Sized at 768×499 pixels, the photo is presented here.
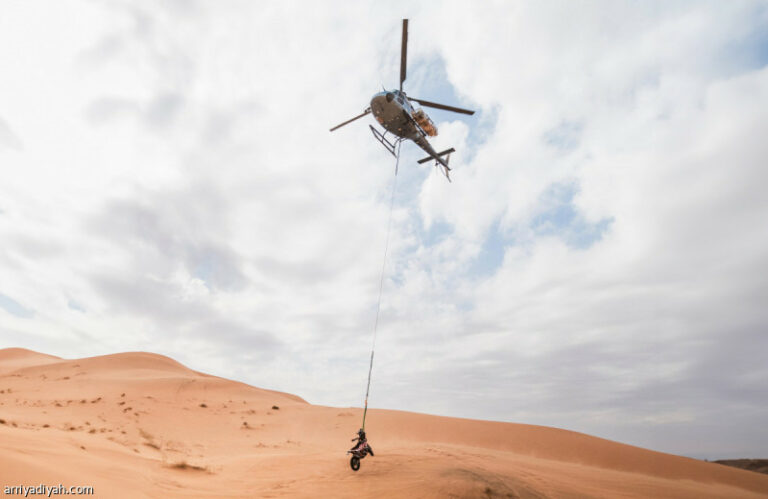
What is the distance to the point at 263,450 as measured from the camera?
16.3 meters

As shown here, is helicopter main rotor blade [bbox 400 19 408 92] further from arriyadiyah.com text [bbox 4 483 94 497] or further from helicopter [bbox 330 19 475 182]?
arriyadiyah.com text [bbox 4 483 94 497]

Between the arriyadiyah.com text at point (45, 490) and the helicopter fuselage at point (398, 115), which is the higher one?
the helicopter fuselage at point (398, 115)

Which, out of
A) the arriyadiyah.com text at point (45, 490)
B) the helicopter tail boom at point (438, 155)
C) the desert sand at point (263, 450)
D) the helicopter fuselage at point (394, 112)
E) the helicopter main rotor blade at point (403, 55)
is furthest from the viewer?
the helicopter tail boom at point (438, 155)

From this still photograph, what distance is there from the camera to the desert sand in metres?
8.64

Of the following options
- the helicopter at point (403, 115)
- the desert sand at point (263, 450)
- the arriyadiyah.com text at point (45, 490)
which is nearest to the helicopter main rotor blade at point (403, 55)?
the helicopter at point (403, 115)

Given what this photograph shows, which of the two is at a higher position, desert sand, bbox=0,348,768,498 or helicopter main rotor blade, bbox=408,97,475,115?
helicopter main rotor blade, bbox=408,97,475,115

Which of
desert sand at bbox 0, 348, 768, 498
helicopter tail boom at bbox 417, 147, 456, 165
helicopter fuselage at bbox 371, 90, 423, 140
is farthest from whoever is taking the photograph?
helicopter tail boom at bbox 417, 147, 456, 165

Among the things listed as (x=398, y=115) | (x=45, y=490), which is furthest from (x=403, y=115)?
(x=45, y=490)

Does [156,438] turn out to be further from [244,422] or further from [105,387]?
[105,387]

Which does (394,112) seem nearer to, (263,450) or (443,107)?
(443,107)

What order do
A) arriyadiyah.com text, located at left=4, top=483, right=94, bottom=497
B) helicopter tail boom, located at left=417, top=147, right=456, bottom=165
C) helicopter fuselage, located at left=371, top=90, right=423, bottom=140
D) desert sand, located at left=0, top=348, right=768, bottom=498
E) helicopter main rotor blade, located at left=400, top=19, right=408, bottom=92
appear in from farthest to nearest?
helicopter tail boom, located at left=417, top=147, right=456, bottom=165 < helicopter main rotor blade, located at left=400, top=19, right=408, bottom=92 < helicopter fuselage, located at left=371, top=90, right=423, bottom=140 < desert sand, located at left=0, top=348, right=768, bottom=498 < arriyadiyah.com text, located at left=4, top=483, right=94, bottom=497

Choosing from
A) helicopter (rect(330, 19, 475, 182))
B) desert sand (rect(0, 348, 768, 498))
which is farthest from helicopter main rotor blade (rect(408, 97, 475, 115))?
desert sand (rect(0, 348, 768, 498))

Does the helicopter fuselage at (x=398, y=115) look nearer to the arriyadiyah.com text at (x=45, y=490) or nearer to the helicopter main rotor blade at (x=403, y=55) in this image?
the helicopter main rotor blade at (x=403, y=55)

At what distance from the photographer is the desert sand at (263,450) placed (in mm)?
8644
